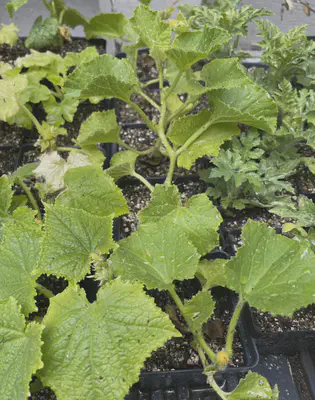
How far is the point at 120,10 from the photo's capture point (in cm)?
181

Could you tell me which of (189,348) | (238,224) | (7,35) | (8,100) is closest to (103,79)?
(8,100)

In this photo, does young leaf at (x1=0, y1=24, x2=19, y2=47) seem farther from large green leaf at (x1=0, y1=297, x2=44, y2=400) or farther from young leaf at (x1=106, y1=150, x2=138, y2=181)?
large green leaf at (x1=0, y1=297, x2=44, y2=400)

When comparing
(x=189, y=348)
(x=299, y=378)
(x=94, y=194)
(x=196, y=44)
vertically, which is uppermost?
(x=196, y=44)

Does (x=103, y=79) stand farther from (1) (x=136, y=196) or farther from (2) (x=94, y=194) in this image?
(1) (x=136, y=196)

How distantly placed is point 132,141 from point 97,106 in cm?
24

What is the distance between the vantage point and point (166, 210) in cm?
98

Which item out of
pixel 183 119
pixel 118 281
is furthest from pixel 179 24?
pixel 118 281

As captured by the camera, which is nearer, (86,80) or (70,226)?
(70,226)

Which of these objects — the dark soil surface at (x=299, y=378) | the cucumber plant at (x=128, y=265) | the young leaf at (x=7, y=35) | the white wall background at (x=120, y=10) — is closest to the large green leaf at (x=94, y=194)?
the cucumber plant at (x=128, y=265)

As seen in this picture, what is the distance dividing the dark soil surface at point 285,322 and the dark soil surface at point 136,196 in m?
0.40

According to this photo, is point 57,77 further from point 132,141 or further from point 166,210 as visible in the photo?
point 166,210

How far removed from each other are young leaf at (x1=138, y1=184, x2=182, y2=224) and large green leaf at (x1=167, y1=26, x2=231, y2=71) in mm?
295

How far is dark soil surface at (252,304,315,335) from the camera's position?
1029mm

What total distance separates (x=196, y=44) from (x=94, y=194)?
1.47 ft
